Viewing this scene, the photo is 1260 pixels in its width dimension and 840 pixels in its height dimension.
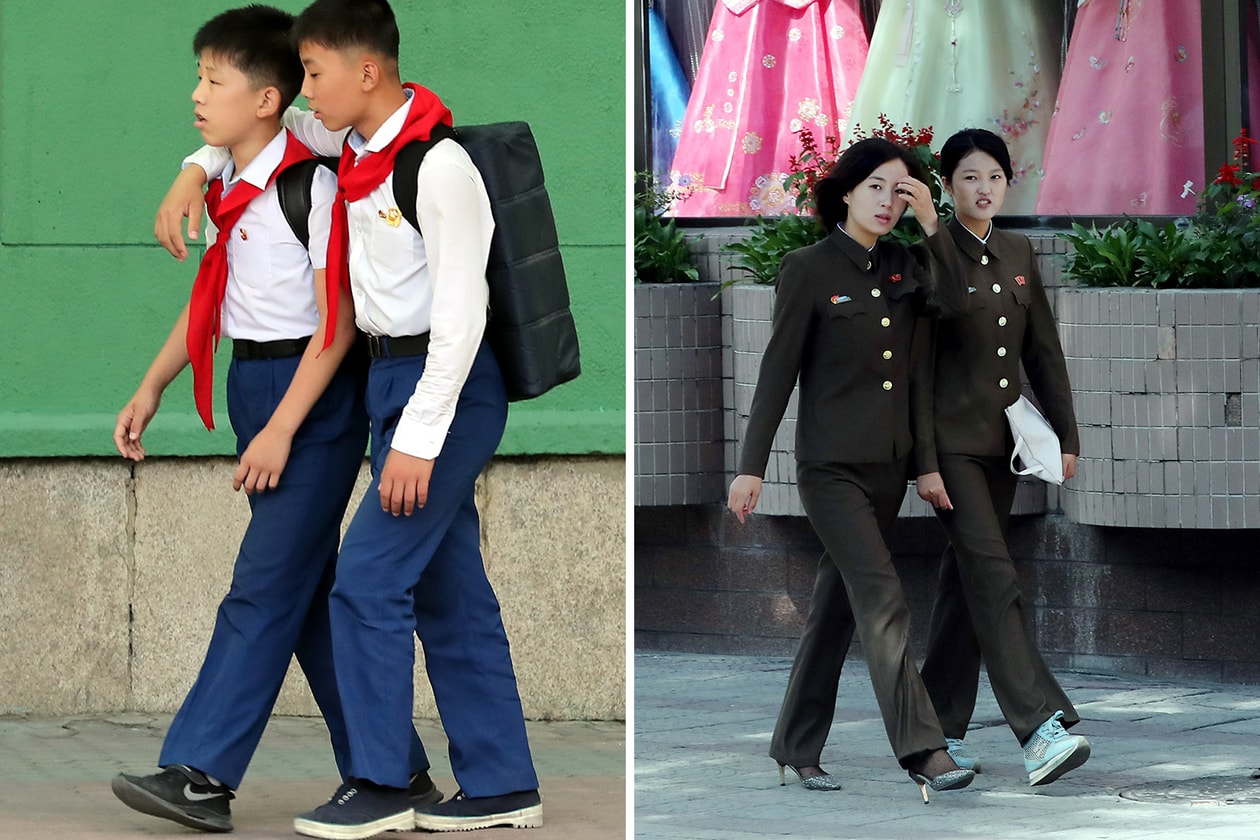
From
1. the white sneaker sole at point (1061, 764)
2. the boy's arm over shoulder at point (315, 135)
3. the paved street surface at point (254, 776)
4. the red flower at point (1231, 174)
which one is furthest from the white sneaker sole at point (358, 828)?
the red flower at point (1231, 174)

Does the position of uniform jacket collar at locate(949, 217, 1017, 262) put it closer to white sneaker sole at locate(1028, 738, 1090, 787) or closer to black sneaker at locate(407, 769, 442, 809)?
white sneaker sole at locate(1028, 738, 1090, 787)

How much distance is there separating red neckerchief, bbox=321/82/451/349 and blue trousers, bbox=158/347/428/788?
0.27 m

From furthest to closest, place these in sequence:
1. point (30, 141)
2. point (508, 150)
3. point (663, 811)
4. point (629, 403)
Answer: point (30, 141), point (663, 811), point (508, 150), point (629, 403)

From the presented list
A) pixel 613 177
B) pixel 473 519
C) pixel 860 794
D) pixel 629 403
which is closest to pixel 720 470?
pixel 613 177

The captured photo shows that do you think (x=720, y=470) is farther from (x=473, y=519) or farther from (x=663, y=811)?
(x=473, y=519)

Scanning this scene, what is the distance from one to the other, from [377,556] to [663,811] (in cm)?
145

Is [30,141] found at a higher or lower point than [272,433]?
higher

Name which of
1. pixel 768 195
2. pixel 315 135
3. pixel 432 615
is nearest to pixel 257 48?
pixel 315 135

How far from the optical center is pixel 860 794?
6895mm

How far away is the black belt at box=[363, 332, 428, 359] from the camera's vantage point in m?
5.70

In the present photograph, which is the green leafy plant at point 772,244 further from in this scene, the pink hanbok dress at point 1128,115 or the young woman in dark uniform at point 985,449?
the young woman in dark uniform at point 985,449

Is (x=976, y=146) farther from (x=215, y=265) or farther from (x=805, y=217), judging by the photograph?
(x=215, y=265)

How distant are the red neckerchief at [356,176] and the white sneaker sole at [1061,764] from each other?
250 cm

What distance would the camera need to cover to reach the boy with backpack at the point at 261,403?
231 inches
